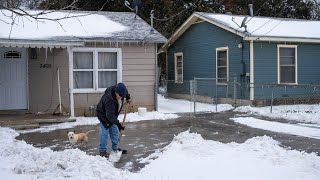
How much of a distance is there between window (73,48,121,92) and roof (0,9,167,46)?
2.28 ft

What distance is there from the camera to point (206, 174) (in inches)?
272

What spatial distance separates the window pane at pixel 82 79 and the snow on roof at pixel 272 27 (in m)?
6.98

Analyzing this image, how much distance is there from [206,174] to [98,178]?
71.1 inches

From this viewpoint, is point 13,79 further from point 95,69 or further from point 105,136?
point 105,136

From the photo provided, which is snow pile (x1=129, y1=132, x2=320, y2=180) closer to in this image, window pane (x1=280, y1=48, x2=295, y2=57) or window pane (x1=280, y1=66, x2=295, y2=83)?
window pane (x1=280, y1=66, x2=295, y2=83)

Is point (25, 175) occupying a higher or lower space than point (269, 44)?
lower

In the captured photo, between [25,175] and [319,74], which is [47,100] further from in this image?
[319,74]

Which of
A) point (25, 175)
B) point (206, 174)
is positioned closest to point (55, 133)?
point (25, 175)

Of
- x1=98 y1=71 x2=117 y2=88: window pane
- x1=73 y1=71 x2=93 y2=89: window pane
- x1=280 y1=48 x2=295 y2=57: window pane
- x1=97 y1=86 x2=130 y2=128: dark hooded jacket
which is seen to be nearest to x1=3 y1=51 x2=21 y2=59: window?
x1=73 y1=71 x2=93 y2=89: window pane

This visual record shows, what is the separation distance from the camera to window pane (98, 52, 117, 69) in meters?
16.0

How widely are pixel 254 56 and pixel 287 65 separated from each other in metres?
2.08

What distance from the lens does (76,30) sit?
15734 millimetres

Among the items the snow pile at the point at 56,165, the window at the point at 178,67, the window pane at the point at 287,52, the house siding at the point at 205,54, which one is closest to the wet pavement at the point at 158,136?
the snow pile at the point at 56,165

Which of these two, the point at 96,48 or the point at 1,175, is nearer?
the point at 1,175
